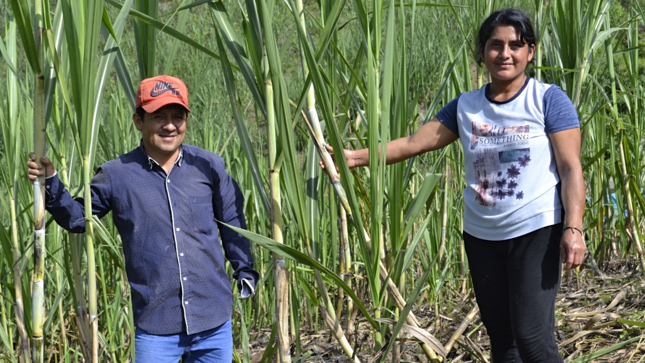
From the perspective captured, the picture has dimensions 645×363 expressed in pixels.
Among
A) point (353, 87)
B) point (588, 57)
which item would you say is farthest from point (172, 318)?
point (588, 57)

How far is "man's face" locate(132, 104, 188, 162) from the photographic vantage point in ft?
4.17

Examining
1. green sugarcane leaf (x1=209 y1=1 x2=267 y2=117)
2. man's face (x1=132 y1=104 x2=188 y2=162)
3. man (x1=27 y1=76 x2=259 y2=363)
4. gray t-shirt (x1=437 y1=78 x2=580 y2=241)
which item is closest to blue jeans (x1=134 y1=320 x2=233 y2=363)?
man (x1=27 y1=76 x2=259 y2=363)

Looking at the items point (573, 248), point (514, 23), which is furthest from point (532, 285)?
point (514, 23)

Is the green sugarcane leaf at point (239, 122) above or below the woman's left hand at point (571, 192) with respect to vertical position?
above

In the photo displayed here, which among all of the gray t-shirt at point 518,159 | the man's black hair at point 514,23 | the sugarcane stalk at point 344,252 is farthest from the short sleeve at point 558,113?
the sugarcane stalk at point 344,252

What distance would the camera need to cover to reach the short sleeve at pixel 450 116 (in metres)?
1.49

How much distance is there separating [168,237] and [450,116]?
0.69 metres

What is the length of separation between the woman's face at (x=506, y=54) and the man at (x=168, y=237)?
64 cm

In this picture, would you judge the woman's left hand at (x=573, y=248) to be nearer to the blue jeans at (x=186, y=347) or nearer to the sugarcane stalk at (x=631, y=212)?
the blue jeans at (x=186, y=347)

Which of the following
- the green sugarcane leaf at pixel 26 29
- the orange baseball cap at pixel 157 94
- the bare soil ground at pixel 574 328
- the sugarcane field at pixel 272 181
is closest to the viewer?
the green sugarcane leaf at pixel 26 29

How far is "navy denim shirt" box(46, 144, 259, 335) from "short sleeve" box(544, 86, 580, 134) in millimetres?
680

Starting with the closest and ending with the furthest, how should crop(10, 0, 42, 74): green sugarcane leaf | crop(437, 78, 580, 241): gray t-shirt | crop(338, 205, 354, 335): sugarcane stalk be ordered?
crop(10, 0, 42, 74): green sugarcane leaf
crop(437, 78, 580, 241): gray t-shirt
crop(338, 205, 354, 335): sugarcane stalk

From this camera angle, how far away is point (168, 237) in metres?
1.29

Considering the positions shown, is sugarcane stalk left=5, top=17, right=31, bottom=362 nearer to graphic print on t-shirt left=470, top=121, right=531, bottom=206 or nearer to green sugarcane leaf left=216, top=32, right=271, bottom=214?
green sugarcane leaf left=216, top=32, right=271, bottom=214
